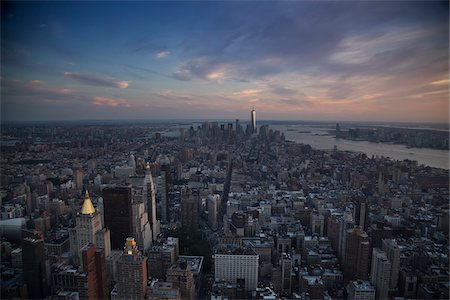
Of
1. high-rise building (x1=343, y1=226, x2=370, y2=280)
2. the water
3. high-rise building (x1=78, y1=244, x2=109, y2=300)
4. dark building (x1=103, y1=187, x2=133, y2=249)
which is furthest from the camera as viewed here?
dark building (x1=103, y1=187, x2=133, y2=249)

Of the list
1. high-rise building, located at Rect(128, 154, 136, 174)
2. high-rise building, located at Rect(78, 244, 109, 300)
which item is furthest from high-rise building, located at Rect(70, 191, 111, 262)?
high-rise building, located at Rect(128, 154, 136, 174)

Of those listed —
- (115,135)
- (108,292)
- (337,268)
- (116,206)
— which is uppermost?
(115,135)

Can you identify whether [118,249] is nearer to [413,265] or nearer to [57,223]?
A: [57,223]

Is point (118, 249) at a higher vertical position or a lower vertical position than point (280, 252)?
higher

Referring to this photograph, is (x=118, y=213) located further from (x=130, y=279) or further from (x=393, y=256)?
(x=393, y=256)

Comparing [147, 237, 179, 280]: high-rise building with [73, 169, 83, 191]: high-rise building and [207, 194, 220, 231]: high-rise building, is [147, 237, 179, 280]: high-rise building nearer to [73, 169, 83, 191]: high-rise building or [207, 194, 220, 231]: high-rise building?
[207, 194, 220, 231]: high-rise building

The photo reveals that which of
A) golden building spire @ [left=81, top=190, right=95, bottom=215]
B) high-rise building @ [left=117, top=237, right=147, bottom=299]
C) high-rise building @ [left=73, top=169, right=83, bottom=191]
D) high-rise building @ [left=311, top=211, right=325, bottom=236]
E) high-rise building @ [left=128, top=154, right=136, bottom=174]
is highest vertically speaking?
high-rise building @ [left=128, top=154, right=136, bottom=174]

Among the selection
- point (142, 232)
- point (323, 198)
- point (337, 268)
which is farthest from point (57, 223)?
point (323, 198)
